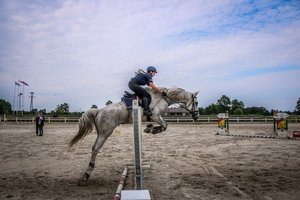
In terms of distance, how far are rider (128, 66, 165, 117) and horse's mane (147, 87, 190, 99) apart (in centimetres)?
35

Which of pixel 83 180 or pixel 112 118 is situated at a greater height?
pixel 112 118

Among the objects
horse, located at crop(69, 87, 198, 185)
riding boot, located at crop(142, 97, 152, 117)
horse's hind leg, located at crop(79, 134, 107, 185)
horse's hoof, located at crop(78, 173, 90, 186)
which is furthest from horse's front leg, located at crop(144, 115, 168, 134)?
horse's hoof, located at crop(78, 173, 90, 186)

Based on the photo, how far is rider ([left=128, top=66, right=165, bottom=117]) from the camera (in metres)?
6.74

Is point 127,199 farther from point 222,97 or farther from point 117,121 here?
point 222,97

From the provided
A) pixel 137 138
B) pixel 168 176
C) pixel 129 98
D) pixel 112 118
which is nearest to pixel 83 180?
pixel 112 118

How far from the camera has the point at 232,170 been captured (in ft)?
24.2

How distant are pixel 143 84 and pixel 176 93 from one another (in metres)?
1.00

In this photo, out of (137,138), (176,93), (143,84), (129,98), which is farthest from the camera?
(176,93)

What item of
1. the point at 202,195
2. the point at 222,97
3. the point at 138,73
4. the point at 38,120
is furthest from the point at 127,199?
the point at 222,97

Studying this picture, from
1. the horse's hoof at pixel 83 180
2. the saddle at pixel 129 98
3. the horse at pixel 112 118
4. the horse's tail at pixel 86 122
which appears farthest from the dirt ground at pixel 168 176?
the saddle at pixel 129 98

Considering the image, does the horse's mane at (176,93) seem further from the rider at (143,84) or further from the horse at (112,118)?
the rider at (143,84)

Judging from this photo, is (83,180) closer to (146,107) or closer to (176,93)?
(146,107)

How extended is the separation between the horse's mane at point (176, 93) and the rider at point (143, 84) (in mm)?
346

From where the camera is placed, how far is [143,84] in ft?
22.7
